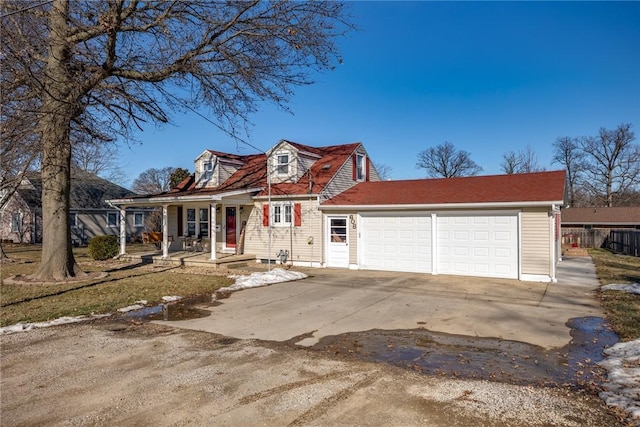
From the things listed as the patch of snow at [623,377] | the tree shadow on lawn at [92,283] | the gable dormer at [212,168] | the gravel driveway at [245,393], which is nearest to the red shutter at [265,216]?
the gable dormer at [212,168]

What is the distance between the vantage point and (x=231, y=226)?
18.4m

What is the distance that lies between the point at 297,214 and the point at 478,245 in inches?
282

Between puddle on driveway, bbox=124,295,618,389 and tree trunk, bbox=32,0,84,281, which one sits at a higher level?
tree trunk, bbox=32,0,84,281

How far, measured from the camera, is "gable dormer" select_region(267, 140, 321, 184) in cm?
1777

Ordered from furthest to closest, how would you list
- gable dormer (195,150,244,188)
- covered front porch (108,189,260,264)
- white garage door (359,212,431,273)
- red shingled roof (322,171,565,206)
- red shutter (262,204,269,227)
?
gable dormer (195,150,244,188)
red shutter (262,204,269,227)
covered front porch (108,189,260,264)
white garage door (359,212,431,273)
red shingled roof (322,171,565,206)

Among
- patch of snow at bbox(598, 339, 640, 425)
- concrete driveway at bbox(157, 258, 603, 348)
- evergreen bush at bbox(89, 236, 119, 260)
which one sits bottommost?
concrete driveway at bbox(157, 258, 603, 348)

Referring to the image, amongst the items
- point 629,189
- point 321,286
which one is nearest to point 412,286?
point 321,286

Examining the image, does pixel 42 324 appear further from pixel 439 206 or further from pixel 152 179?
pixel 152 179

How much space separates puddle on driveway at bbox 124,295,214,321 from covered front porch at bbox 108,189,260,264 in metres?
6.23

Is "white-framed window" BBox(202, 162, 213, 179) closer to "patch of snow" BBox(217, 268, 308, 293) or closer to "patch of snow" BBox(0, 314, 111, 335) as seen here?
"patch of snow" BBox(217, 268, 308, 293)

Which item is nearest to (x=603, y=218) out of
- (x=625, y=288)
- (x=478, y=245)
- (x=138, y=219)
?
(x=478, y=245)

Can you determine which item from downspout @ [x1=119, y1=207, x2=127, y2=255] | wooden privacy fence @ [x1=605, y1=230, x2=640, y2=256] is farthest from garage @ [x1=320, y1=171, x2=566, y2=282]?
wooden privacy fence @ [x1=605, y1=230, x2=640, y2=256]

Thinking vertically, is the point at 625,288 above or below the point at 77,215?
below

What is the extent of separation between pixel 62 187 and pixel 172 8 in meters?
6.52
